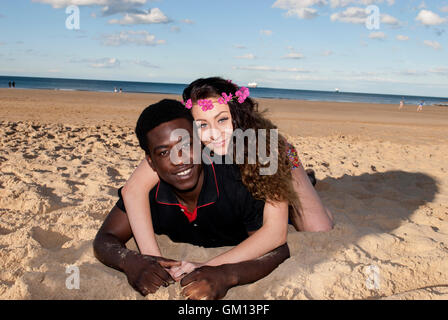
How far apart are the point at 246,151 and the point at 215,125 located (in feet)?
1.33

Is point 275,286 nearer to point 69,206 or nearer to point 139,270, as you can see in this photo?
point 139,270

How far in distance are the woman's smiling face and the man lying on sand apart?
1.50 ft

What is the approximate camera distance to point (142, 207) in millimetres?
2572

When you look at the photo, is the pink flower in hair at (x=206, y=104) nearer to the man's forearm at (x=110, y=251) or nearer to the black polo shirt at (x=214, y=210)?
the black polo shirt at (x=214, y=210)

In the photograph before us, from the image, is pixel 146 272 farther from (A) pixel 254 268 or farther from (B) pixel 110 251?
(A) pixel 254 268

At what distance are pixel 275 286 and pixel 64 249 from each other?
1.59 metres

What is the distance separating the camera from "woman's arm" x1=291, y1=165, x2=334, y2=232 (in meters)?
3.07

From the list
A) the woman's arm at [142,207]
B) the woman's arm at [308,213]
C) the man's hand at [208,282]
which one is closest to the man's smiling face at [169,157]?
the woman's arm at [142,207]

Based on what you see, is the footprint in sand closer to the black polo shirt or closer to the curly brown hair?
the black polo shirt

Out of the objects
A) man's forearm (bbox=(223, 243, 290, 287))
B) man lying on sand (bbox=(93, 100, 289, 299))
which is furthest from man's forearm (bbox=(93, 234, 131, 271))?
man's forearm (bbox=(223, 243, 290, 287))

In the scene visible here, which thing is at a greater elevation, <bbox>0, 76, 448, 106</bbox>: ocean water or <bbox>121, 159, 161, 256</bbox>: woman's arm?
<bbox>0, 76, 448, 106</bbox>: ocean water

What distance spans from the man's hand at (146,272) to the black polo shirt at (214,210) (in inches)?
13.2

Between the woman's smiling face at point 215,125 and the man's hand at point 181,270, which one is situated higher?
the woman's smiling face at point 215,125

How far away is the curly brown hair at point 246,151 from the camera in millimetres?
2473
